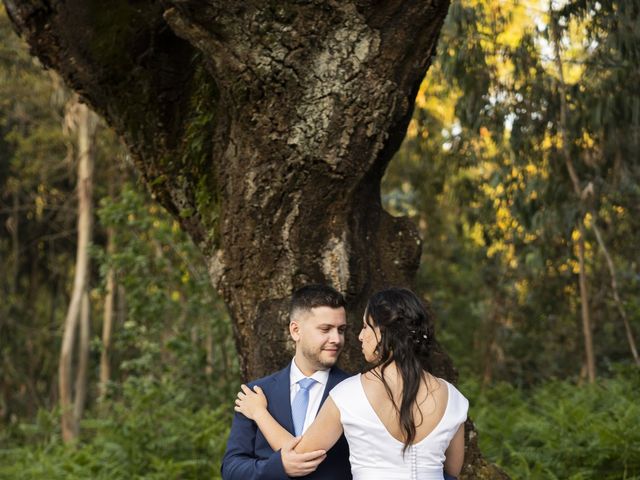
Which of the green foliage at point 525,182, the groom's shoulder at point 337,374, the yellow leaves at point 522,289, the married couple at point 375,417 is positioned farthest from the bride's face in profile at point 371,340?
the yellow leaves at point 522,289

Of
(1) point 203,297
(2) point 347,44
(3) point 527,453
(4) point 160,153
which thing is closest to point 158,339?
(1) point 203,297

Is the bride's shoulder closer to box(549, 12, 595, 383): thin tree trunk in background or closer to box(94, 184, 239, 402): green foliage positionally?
box(549, 12, 595, 383): thin tree trunk in background

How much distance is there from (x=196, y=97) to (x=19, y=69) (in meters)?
17.8

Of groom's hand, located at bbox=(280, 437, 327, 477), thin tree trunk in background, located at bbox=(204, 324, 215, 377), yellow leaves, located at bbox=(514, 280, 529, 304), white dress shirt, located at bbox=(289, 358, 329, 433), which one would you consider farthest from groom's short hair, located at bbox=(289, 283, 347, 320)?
yellow leaves, located at bbox=(514, 280, 529, 304)

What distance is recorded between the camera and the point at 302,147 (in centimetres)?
543

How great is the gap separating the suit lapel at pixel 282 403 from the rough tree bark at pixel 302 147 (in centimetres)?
103

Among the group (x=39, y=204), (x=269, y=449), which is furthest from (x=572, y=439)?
(x=39, y=204)

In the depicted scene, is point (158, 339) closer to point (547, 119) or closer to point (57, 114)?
point (547, 119)

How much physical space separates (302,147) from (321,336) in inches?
57.7

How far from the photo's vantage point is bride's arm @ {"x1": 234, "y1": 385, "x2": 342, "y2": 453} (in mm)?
3961

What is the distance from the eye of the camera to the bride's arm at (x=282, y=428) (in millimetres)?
3961

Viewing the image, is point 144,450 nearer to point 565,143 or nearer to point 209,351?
point 209,351

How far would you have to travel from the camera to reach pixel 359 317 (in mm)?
5637

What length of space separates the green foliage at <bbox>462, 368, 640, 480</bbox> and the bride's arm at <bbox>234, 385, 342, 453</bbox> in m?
4.04
